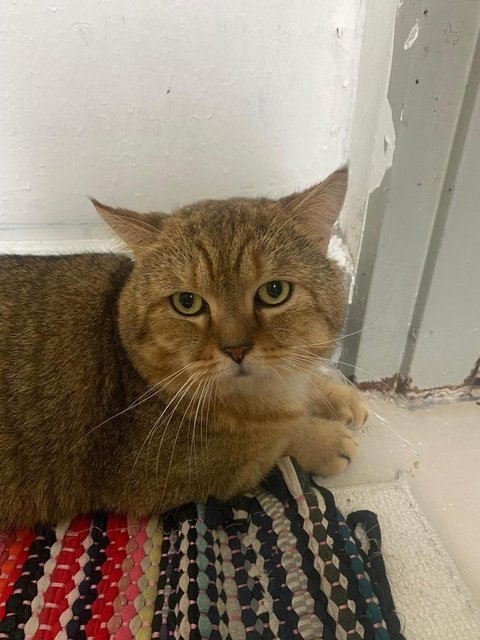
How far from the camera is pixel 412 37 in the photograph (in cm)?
97

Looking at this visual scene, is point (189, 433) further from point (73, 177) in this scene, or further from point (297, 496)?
point (73, 177)

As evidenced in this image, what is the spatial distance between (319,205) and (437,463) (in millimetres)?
670

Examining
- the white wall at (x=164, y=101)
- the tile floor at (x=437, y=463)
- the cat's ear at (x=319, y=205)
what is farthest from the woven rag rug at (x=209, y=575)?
the white wall at (x=164, y=101)

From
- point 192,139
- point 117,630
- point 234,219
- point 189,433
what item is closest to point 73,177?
point 192,139

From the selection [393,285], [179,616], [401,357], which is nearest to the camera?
[179,616]

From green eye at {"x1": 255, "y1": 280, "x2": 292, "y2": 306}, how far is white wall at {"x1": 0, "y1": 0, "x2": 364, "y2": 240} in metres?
0.60

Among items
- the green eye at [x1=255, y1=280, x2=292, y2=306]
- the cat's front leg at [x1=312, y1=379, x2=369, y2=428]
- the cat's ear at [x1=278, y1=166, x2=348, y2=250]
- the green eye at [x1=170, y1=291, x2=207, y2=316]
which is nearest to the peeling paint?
the cat's ear at [x1=278, y1=166, x2=348, y2=250]

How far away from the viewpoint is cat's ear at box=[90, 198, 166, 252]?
0.94 m

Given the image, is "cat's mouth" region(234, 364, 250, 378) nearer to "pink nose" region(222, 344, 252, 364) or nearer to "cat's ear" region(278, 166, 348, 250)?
"pink nose" region(222, 344, 252, 364)

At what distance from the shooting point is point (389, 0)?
1067mm

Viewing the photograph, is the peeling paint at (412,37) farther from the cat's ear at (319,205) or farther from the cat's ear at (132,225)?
the cat's ear at (132,225)

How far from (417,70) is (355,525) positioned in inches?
35.1

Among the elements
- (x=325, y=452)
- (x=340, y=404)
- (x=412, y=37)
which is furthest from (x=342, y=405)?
(x=412, y=37)

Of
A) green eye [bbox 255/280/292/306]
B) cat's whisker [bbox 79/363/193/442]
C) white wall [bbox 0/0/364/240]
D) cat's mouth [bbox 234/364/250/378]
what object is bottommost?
cat's whisker [bbox 79/363/193/442]
